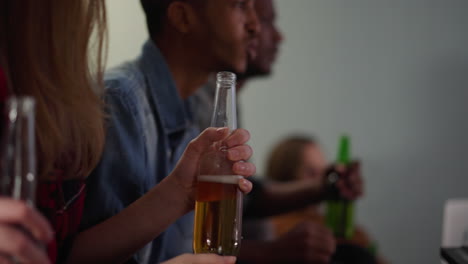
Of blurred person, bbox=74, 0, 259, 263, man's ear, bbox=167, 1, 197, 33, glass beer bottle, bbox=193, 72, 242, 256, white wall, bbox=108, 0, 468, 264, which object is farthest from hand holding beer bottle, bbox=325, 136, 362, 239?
white wall, bbox=108, 0, 468, 264

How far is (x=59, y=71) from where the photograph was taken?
704 mm

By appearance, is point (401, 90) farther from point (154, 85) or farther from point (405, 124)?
point (154, 85)

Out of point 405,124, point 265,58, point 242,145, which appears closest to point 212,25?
point 265,58

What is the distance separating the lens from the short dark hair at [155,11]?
984 millimetres

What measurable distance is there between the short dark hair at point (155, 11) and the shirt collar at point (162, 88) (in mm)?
33

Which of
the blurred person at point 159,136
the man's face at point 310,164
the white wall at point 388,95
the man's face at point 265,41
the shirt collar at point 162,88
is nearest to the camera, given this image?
the blurred person at point 159,136

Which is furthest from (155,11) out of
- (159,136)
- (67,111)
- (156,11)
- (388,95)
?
(388,95)

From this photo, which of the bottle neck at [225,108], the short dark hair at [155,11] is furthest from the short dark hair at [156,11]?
the bottle neck at [225,108]

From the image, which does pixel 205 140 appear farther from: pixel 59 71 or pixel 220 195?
pixel 59 71

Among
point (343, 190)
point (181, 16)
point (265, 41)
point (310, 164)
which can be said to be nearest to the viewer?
point (181, 16)

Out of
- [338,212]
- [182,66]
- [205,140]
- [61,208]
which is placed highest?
[182,66]

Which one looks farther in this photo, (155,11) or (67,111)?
(155,11)

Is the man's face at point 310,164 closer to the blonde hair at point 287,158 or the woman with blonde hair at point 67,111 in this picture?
the blonde hair at point 287,158

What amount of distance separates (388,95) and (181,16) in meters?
1.82
